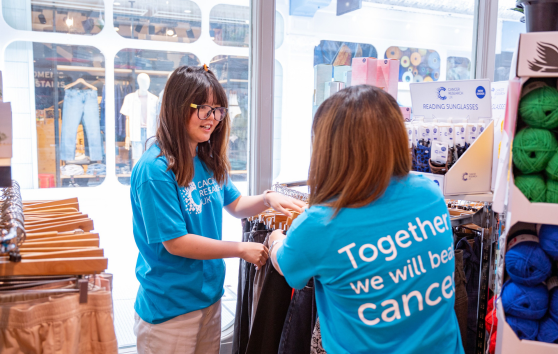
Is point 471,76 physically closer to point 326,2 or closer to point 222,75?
point 326,2

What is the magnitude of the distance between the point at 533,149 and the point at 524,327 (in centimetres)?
55

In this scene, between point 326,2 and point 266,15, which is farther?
point 326,2

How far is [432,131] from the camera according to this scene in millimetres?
1859

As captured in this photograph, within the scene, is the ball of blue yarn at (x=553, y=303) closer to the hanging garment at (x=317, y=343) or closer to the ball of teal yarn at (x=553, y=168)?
the ball of teal yarn at (x=553, y=168)

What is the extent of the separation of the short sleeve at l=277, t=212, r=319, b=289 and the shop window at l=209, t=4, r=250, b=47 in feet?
6.36

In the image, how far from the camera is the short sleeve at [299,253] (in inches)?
45.9

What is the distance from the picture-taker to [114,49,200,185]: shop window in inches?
109

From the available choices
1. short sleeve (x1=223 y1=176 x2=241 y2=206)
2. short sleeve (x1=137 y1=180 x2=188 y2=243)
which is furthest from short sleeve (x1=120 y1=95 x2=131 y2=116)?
short sleeve (x1=137 y1=180 x2=188 y2=243)

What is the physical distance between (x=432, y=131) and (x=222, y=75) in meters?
1.49

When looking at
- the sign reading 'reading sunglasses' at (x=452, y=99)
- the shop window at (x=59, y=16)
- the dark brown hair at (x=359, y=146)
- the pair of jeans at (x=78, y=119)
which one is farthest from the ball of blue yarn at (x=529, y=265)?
the shop window at (x=59, y=16)

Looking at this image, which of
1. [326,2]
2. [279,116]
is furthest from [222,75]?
[326,2]

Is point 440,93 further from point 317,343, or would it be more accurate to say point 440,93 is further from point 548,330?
point 317,343

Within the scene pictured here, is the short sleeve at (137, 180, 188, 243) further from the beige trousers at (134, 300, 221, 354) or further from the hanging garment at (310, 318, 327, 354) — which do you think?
the hanging garment at (310, 318, 327, 354)

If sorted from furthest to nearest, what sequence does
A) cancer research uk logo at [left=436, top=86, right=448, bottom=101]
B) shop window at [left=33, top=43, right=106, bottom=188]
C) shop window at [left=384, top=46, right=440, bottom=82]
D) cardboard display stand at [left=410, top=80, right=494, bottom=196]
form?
1. shop window at [left=384, top=46, right=440, bottom=82]
2. shop window at [left=33, top=43, right=106, bottom=188]
3. cancer research uk logo at [left=436, top=86, right=448, bottom=101]
4. cardboard display stand at [left=410, top=80, right=494, bottom=196]
